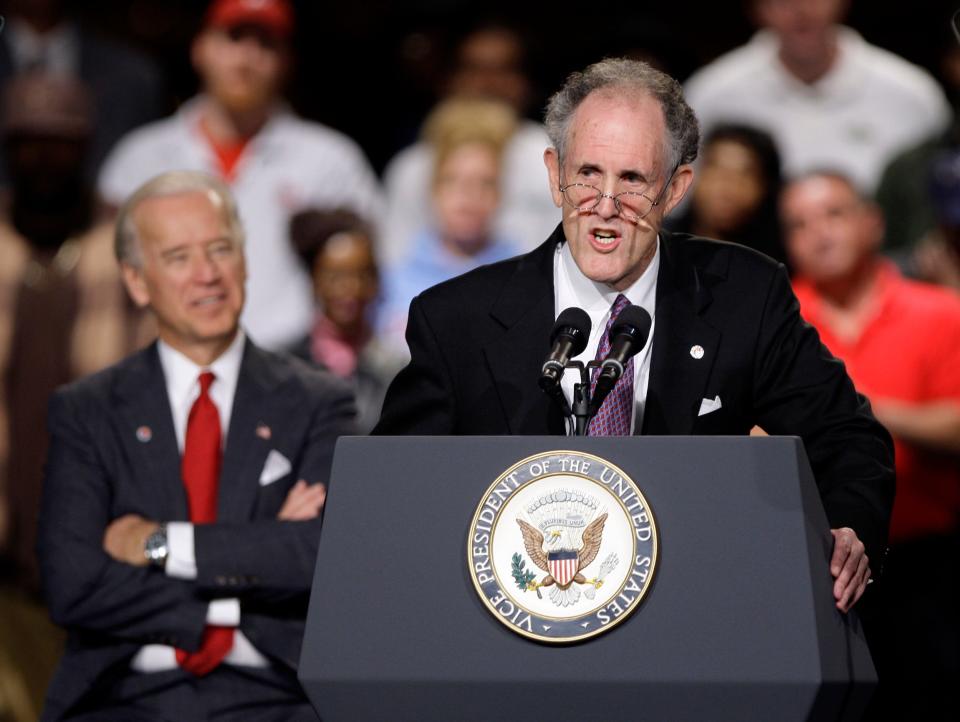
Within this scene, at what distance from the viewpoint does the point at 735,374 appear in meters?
Answer: 2.88

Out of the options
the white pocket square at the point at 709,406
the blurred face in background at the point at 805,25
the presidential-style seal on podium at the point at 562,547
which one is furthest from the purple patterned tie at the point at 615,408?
the blurred face in background at the point at 805,25

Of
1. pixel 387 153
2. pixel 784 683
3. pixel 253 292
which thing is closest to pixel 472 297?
pixel 784 683

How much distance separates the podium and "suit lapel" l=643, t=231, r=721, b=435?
0.50 meters

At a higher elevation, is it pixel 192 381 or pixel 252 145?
pixel 252 145

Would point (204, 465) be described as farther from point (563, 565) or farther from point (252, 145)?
point (252, 145)

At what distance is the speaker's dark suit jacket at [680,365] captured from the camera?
2842 millimetres

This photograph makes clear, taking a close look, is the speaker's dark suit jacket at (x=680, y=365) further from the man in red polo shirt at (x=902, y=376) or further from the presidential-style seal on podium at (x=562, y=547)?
the man in red polo shirt at (x=902, y=376)

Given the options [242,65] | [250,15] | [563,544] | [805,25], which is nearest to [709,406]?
[563,544]

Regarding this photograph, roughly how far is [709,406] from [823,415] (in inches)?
7.8

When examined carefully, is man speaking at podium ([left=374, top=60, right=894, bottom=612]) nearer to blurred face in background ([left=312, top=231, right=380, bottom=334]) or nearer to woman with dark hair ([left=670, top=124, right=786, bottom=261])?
blurred face in background ([left=312, top=231, right=380, bottom=334])

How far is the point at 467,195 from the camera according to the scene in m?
5.56

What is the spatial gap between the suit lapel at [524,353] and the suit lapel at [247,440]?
0.69 m

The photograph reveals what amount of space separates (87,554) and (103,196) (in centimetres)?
255

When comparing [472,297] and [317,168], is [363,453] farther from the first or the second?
[317,168]
